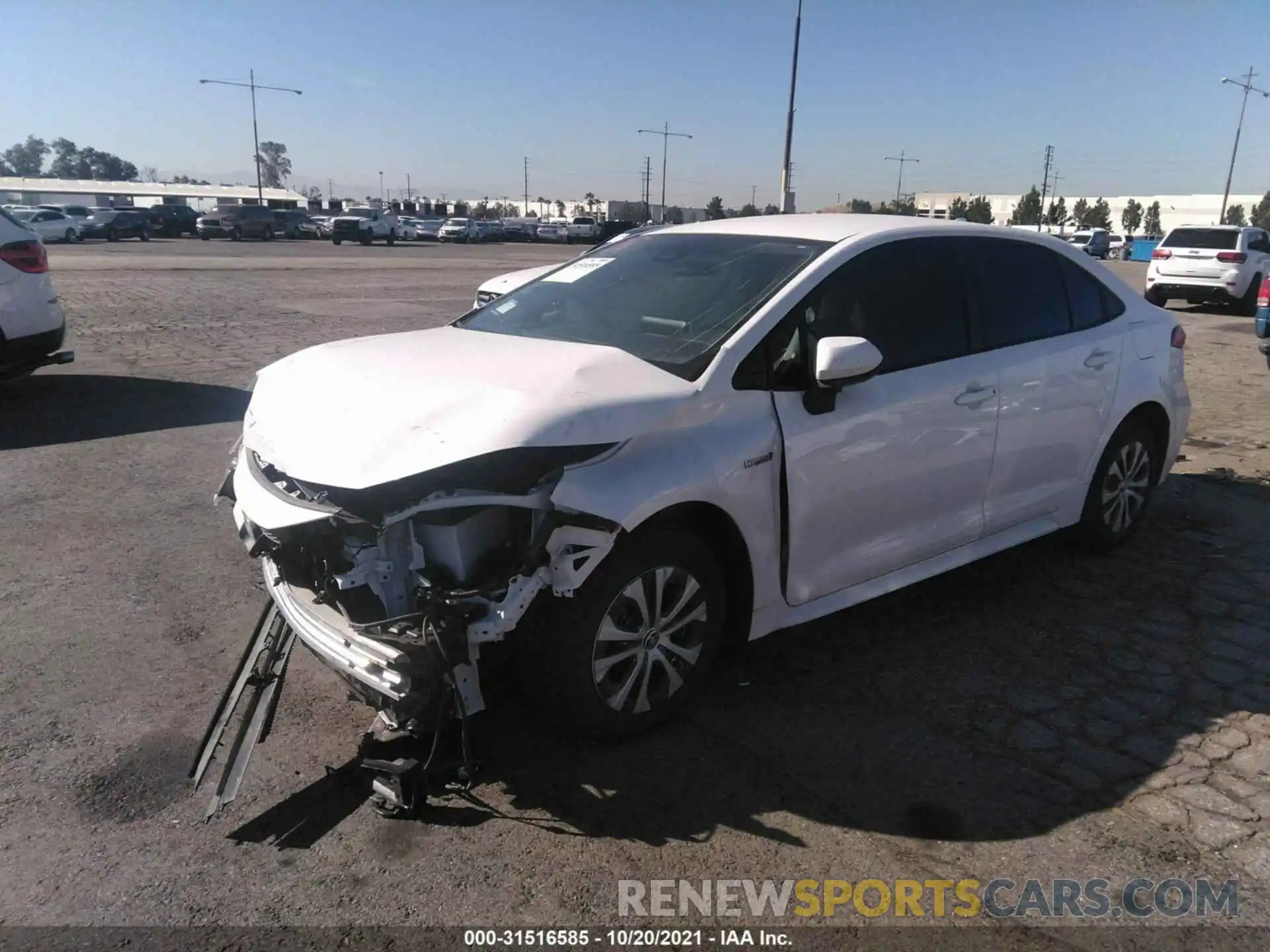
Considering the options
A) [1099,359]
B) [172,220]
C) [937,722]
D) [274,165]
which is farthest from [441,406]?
[274,165]

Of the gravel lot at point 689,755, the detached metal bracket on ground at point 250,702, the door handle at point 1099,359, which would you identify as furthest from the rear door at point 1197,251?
the detached metal bracket on ground at point 250,702

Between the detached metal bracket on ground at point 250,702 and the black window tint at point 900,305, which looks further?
the black window tint at point 900,305

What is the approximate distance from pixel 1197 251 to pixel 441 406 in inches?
797

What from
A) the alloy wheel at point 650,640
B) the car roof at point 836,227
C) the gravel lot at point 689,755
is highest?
the car roof at point 836,227

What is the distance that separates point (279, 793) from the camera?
124 inches

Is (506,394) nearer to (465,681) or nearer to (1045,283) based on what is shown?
(465,681)

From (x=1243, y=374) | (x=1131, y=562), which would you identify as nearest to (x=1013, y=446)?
(x=1131, y=562)

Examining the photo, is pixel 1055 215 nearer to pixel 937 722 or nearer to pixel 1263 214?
pixel 1263 214

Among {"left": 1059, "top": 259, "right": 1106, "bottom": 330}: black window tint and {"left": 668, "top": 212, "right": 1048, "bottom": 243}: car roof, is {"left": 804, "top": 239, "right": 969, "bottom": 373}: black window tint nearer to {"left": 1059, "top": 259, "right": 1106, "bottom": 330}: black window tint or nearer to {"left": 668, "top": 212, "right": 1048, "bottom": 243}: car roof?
{"left": 668, "top": 212, "right": 1048, "bottom": 243}: car roof

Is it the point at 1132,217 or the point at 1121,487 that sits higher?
the point at 1132,217

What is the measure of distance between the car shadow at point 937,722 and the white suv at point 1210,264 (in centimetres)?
1631

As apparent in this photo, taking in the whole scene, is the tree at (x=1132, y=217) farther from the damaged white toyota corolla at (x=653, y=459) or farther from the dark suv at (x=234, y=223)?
the damaged white toyota corolla at (x=653, y=459)

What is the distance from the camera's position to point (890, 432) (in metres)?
3.87

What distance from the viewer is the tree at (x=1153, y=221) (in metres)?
97.4
